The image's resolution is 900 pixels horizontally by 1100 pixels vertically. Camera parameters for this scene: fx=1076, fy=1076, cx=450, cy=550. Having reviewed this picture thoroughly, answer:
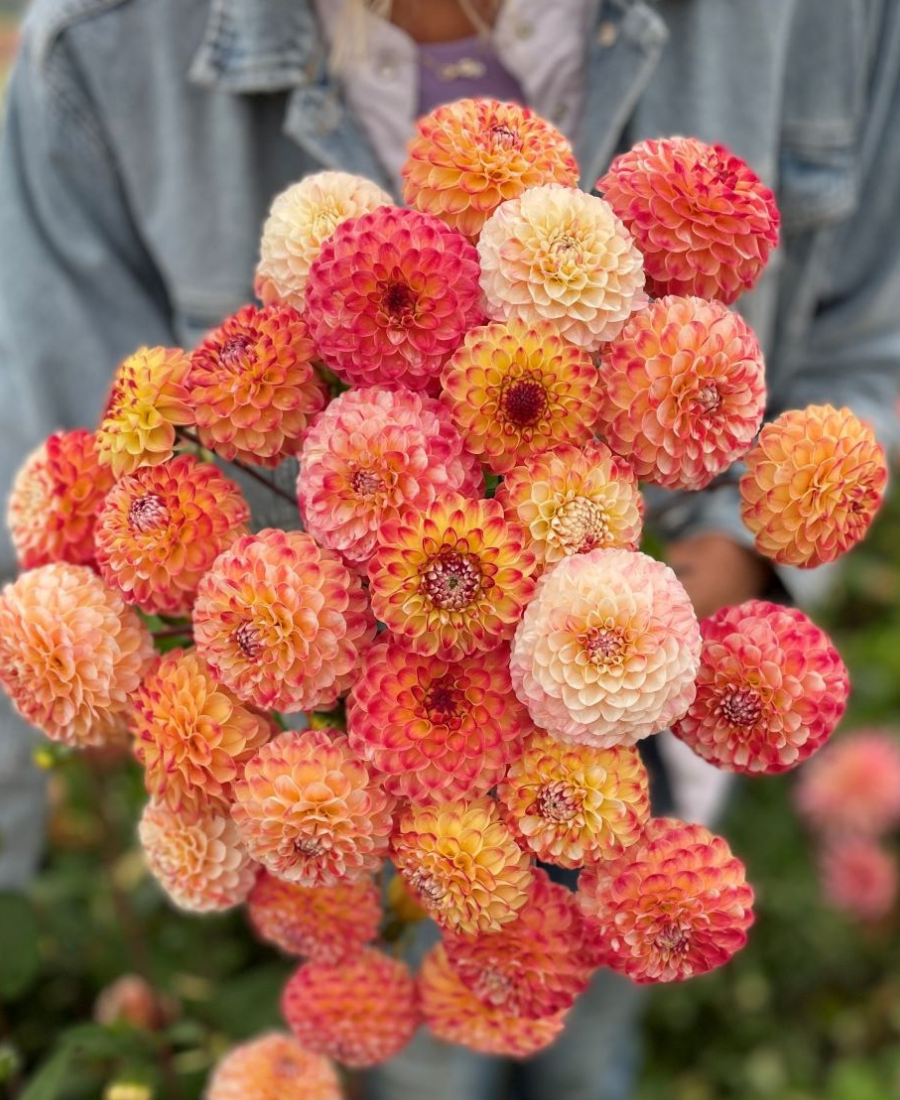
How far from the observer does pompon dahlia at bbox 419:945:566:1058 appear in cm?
52

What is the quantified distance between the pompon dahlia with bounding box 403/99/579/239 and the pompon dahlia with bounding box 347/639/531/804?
0.64ft

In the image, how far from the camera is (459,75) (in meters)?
0.87

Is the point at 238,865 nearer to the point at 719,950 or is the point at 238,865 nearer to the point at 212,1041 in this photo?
the point at 719,950

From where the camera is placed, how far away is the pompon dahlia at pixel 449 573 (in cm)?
41

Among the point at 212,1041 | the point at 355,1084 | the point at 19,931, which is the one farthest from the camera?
the point at 355,1084

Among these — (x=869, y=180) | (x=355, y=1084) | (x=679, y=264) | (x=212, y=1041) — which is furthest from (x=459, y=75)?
(x=355, y=1084)

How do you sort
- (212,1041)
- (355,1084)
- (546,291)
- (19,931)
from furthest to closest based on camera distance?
1. (355,1084)
2. (212,1041)
3. (19,931)
4. (546,291)

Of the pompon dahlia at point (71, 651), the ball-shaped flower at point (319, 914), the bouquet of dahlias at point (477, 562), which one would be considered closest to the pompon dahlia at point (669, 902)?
the bouquet of dahlias at point (477, 562)

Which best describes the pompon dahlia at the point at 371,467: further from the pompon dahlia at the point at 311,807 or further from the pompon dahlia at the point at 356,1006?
the pompon dahlia at the point at 356,1006

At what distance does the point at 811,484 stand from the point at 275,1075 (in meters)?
0.43

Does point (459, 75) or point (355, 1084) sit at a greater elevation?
point (459, 75)

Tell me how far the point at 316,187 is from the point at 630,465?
193mm

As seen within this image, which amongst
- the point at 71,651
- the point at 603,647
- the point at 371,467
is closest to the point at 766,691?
the point at 603,647

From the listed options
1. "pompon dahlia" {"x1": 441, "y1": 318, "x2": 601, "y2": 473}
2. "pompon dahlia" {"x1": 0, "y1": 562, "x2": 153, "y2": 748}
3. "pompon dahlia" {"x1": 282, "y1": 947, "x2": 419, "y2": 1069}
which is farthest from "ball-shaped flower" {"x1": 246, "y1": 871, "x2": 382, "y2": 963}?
"pompon dahlia" {"x1": 441, "y1": 318, "x2": 601, "y2": 473}
